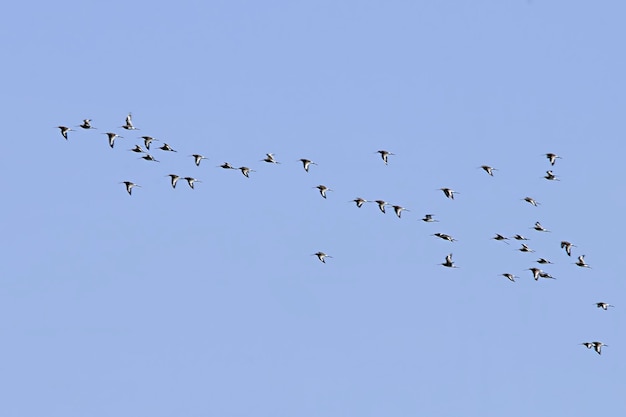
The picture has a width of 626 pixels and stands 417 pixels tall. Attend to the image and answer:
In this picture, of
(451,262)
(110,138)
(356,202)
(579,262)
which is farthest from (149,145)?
(579,262)

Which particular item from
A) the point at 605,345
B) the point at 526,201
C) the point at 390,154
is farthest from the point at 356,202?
the point at 605,345

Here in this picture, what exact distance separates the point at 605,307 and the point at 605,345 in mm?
3609

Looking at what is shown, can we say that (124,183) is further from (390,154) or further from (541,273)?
(541,273)

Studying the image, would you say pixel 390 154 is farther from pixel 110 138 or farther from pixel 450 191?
pixel 110 138

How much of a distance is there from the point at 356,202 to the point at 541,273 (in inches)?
683

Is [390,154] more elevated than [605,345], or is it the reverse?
[390,154]

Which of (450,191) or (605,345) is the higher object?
(450,191)

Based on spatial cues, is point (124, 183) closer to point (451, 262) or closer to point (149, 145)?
point (149, 145)

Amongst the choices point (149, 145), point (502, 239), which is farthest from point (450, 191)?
point (149, 145)

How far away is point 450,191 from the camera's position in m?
145

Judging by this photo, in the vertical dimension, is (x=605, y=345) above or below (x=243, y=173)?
below

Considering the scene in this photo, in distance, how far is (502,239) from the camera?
144 meters

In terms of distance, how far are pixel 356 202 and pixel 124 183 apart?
20466 mm

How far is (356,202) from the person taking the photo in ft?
484
